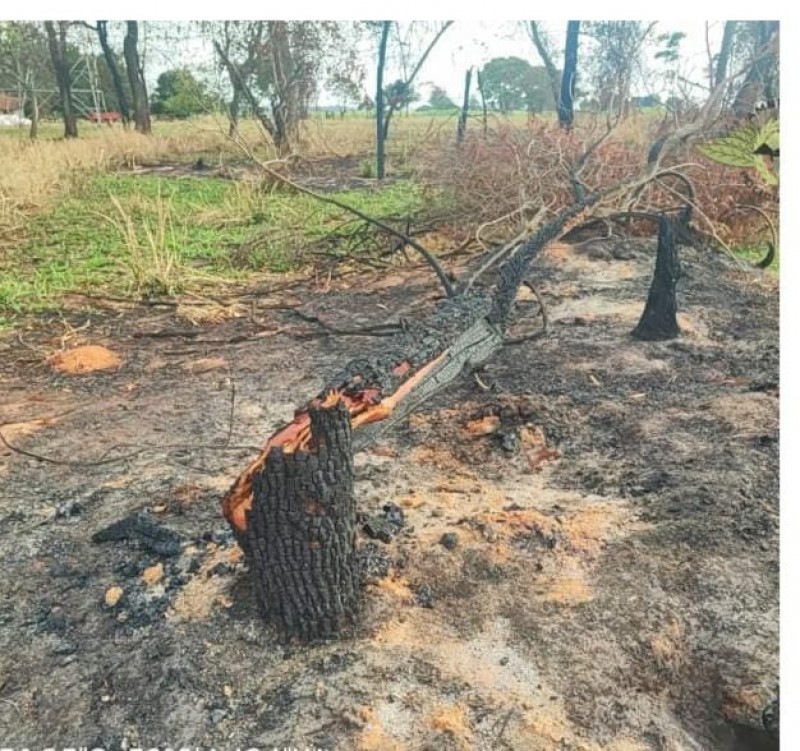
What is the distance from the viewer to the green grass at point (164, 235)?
12.2 ft

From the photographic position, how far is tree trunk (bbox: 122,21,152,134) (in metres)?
2.48

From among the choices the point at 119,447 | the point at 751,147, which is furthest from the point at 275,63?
the point at 751,147

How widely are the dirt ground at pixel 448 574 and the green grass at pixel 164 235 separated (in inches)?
46.1

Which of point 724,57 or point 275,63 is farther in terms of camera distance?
point 275,63

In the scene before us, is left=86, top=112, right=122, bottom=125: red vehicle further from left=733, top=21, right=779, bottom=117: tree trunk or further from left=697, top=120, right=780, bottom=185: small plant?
left=697, top=120, right=780, bottom=185: small plant

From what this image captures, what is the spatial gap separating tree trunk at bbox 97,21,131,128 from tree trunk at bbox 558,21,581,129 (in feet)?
5.09

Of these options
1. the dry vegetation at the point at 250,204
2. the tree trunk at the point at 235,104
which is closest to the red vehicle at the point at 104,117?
the dry vegetation at the point at 250,204

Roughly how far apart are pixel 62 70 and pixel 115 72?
1.82 feet

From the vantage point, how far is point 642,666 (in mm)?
1276

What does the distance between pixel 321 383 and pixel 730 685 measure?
5.37 ft

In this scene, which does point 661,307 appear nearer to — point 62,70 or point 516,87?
point 516,87

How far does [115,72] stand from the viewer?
347 cm
